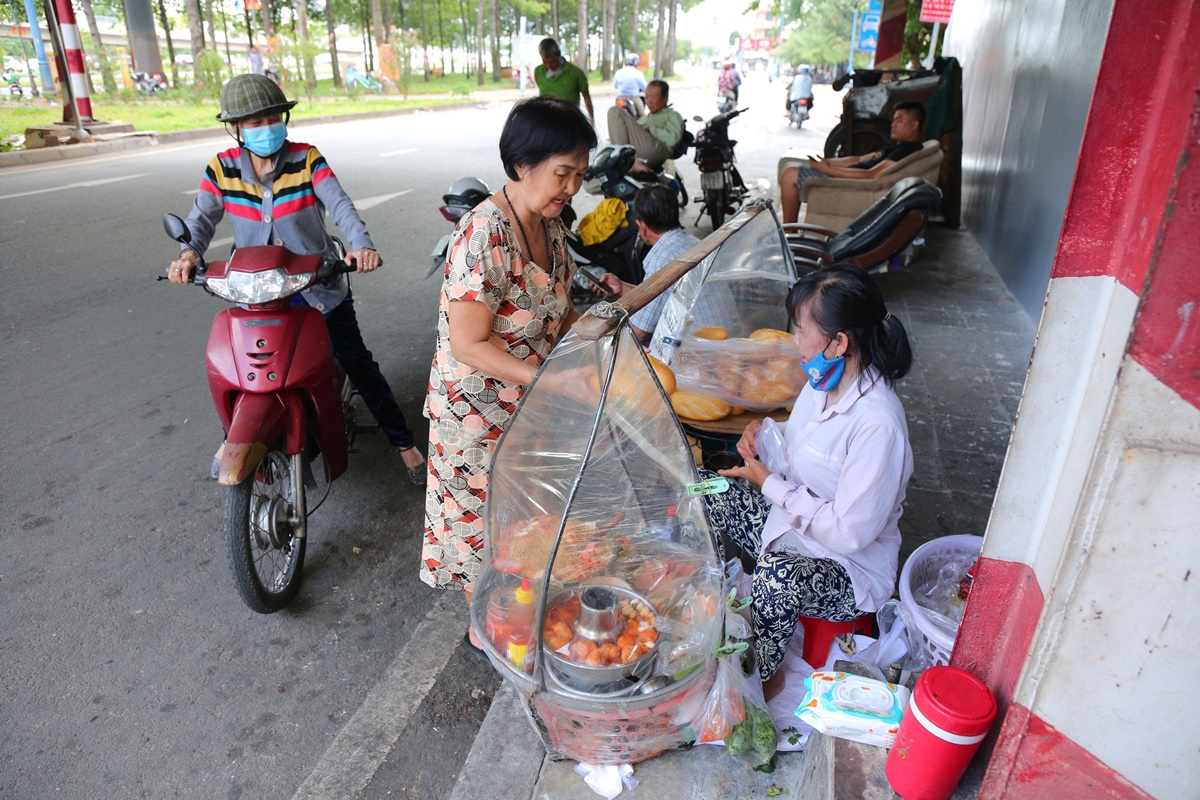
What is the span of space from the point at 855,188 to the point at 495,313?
5.53m

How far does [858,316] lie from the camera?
1.97 m

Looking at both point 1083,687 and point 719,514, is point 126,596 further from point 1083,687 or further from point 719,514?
point 1083,687

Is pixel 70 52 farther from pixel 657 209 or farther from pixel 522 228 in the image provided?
pixel 522 228

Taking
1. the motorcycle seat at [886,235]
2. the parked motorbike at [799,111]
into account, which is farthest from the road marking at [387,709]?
the parked motorbike at [799,111]

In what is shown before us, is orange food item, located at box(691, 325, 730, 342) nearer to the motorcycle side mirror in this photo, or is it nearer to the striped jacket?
the striped jacket

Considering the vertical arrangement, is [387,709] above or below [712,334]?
below

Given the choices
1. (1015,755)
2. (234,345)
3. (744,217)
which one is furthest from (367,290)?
(1015,755)

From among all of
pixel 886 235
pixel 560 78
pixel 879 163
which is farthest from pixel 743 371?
pixel 560 78

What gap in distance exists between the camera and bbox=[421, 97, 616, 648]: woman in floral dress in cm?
190

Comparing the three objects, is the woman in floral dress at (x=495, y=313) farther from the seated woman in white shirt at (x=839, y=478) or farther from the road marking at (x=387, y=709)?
the seated woman in white shirt at (x=839, y=478)

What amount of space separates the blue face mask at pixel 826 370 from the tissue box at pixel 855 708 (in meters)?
0.76

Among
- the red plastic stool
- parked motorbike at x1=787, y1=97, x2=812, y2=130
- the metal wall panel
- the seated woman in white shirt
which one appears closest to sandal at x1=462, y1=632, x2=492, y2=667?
the seated woman in white shirt

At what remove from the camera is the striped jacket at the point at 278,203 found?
112 inches

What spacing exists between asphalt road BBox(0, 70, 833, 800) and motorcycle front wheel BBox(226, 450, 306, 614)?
10 cm
